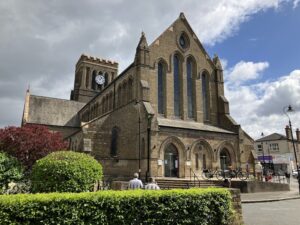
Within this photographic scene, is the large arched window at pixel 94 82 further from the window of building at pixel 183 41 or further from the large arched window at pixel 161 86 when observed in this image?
the large arched window at pixel 161 86

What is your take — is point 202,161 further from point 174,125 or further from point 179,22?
point 179,22

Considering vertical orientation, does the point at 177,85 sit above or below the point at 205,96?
above

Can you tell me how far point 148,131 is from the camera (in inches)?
969

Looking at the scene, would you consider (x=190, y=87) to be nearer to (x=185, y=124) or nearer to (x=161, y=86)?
(x=161, y=86)

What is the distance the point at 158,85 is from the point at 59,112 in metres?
30.3


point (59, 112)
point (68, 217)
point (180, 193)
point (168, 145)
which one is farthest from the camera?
point (59, 112)

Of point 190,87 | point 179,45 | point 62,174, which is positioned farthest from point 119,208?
point 179,45

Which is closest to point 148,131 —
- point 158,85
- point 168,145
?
point 168,145

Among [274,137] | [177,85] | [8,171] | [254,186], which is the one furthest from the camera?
A: [274,137]

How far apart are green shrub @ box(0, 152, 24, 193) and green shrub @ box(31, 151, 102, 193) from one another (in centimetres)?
327

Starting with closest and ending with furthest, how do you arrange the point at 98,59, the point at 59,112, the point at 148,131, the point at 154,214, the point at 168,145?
the point at 154,214
the point at 148,131
the point at 168,145
the point at 59,112
the point at 98,59

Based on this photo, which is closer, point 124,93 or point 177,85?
point 177,85

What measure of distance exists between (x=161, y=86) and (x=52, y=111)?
3059 cm

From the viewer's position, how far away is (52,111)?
5194 cm
